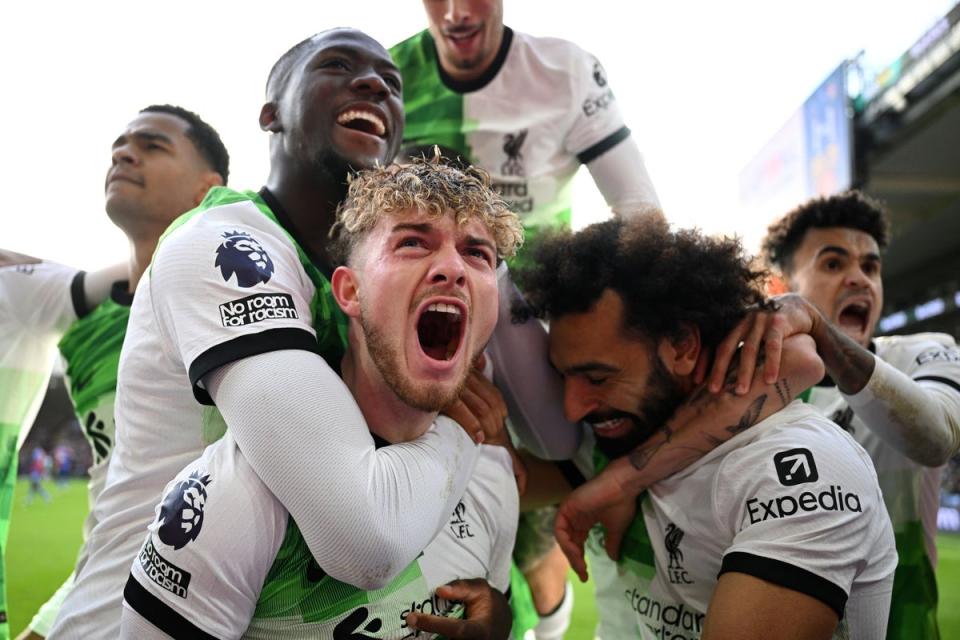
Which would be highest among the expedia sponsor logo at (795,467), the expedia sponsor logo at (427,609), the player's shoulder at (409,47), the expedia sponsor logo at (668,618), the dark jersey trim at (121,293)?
the player's shoulder at (409,47)

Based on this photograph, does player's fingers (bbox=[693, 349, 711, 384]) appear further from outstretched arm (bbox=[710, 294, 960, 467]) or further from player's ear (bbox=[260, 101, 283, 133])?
player's ear (bbox=[260, 101, 283, 133])

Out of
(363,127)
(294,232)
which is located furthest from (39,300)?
(363,127)

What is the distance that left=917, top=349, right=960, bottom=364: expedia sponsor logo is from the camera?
3.58m

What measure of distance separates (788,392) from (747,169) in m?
19.0

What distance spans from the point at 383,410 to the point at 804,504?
116 centimetres

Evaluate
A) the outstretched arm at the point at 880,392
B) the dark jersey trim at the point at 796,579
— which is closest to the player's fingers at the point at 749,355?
the outstretched arm at the point at 880,392

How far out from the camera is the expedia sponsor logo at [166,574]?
1.83 meters

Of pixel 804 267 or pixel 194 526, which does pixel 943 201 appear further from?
pixel 194 526

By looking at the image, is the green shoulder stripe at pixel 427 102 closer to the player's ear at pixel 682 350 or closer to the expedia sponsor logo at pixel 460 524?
the player's ear at pixel 682 350

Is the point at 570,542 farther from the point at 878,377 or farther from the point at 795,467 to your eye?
the point at 878,377

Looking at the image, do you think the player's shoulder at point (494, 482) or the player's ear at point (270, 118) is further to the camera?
the player's ear at point (270, 118)

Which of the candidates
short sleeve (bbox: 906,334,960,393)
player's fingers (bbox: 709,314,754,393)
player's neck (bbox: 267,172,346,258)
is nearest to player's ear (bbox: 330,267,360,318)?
player's neck (bbox: 267,172,346,258)

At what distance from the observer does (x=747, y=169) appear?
20391 millimetres

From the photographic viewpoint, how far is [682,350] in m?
2.78
